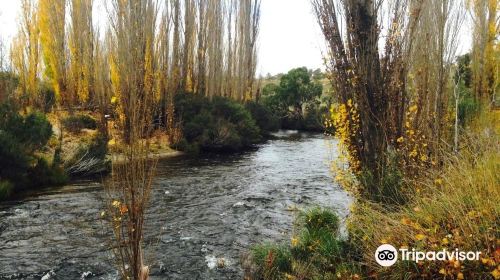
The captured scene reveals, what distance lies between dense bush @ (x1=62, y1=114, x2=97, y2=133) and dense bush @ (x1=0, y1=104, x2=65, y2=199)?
390 cm

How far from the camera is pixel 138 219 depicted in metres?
3.29

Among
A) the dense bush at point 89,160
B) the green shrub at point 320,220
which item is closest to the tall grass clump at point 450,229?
the green shrub at point 320,220

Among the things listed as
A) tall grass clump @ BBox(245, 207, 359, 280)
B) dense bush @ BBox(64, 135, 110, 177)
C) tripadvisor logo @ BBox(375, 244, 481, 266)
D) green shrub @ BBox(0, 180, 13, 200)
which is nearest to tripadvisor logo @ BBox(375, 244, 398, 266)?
tripadvisor logo @ BBox(375, 244, 481, 266)

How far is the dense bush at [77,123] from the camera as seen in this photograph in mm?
13852

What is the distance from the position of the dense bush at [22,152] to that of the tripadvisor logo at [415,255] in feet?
24.2

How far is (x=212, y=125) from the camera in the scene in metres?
16.7

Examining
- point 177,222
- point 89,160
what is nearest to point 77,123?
point 89,160

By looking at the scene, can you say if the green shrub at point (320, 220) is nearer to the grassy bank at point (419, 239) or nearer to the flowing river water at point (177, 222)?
the grassy bank at point (419, 239)

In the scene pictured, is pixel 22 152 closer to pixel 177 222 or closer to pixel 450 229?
pixel 177 222

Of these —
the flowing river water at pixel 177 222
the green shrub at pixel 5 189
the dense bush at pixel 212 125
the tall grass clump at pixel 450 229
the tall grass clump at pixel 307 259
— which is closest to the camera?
the tall grass clump at pixel 450 229

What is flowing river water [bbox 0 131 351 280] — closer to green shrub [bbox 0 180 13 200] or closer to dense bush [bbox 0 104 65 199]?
green shrub [bbox 0 180 13 200]

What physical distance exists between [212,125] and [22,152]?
29.1ft

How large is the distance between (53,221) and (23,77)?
12056 millimetres

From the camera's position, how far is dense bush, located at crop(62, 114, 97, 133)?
45.4ft
